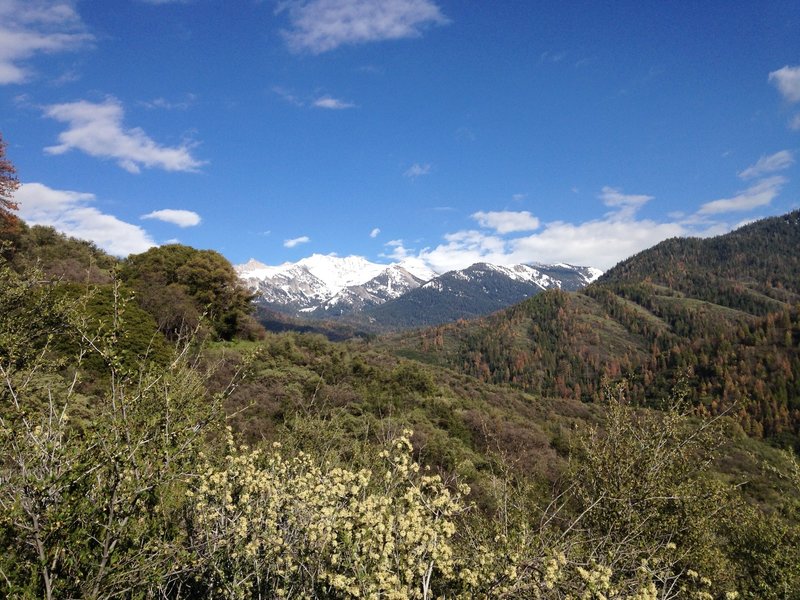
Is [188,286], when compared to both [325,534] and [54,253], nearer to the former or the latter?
[54,253]

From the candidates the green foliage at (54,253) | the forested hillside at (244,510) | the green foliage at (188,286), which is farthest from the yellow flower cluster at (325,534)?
the green foliage at (188,286)

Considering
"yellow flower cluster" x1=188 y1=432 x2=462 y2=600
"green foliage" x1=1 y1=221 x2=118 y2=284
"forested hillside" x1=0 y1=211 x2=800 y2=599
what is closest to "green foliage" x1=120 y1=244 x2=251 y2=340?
"green foliage" x1=1 y1=221 x2=118 y2=284

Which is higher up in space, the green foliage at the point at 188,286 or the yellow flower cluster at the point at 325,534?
the green foliage at the point at 188,286

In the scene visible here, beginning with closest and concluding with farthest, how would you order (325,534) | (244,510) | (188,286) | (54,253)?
(325,534), (244,510), (54,253), (188,286)

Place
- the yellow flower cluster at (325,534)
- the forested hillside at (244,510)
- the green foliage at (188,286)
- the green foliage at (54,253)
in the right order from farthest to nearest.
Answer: the green foliage at (188,286), the green foliage at (54,253), the yellow flower cluster at (325,534), the forested hillside at (244,510)

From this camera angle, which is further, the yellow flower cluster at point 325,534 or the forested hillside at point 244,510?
the yellow flower cluster at point 325,534

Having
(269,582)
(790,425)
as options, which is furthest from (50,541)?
(790,425)

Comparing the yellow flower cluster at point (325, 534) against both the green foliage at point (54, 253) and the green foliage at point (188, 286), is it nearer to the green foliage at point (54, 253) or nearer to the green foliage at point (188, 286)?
the green foliage at point (54, 253)

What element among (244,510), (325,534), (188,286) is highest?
(188,286)

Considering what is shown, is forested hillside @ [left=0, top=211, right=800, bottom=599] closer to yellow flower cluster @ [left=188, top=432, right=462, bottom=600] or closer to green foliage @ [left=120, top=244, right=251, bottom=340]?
yellow flower cluster @ [left=188, top=432, right=462, bottom=600]

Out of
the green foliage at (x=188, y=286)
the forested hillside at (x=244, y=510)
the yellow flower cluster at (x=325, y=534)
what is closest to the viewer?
the forested hillside at (x=244, y=510)

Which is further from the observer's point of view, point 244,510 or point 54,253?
point 54,253

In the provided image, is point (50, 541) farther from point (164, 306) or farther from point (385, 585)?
point (164, 306)

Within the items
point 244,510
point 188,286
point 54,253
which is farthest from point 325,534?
point 54,253
